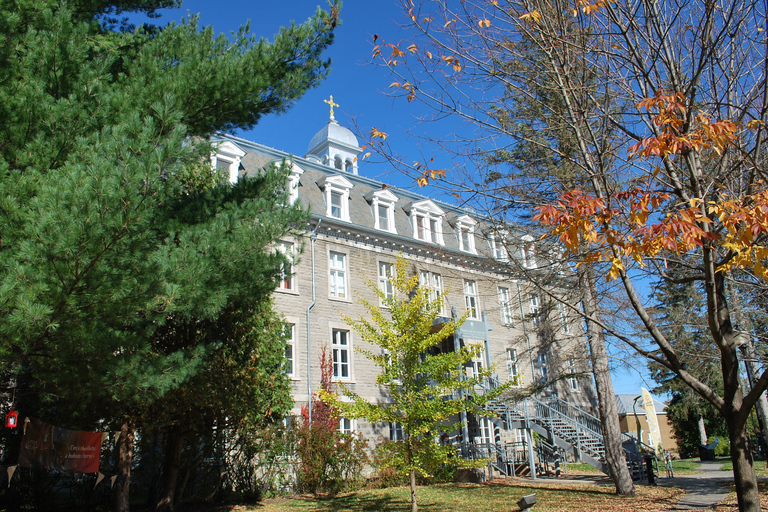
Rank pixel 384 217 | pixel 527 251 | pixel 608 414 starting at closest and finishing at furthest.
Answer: pixel 527 251 < pixel 608 414 < pixel 384 217

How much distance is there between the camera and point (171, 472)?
40.2 feet

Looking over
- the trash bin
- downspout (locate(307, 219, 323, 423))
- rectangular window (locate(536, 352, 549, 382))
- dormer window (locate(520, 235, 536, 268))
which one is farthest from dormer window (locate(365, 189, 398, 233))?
the trash bin

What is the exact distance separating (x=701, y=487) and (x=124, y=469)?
15231mm

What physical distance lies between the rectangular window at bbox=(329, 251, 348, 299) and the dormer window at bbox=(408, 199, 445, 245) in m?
4.66

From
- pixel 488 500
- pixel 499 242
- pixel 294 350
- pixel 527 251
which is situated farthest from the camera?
pixel 294 350

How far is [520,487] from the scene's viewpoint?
1642cm

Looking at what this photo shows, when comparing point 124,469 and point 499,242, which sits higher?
point 499,242

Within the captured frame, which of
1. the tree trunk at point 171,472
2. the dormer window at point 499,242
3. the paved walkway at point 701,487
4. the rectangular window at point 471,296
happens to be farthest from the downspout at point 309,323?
the paved walkway at point 701,487

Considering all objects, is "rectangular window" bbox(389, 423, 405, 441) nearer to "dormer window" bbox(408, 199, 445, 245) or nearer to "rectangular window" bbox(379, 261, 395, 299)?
"rectangular window" bbox(379, 261, 395, 299)

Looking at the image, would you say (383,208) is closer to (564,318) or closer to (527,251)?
(564,318)

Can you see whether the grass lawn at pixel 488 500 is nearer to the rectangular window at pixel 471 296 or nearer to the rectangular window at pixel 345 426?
the rectangular window at pixel 345 426

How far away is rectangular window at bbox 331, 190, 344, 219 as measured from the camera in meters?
22.3

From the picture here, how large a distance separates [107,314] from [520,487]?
1422cm

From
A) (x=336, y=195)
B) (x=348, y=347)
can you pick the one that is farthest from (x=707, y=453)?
(x=336, y=195)
